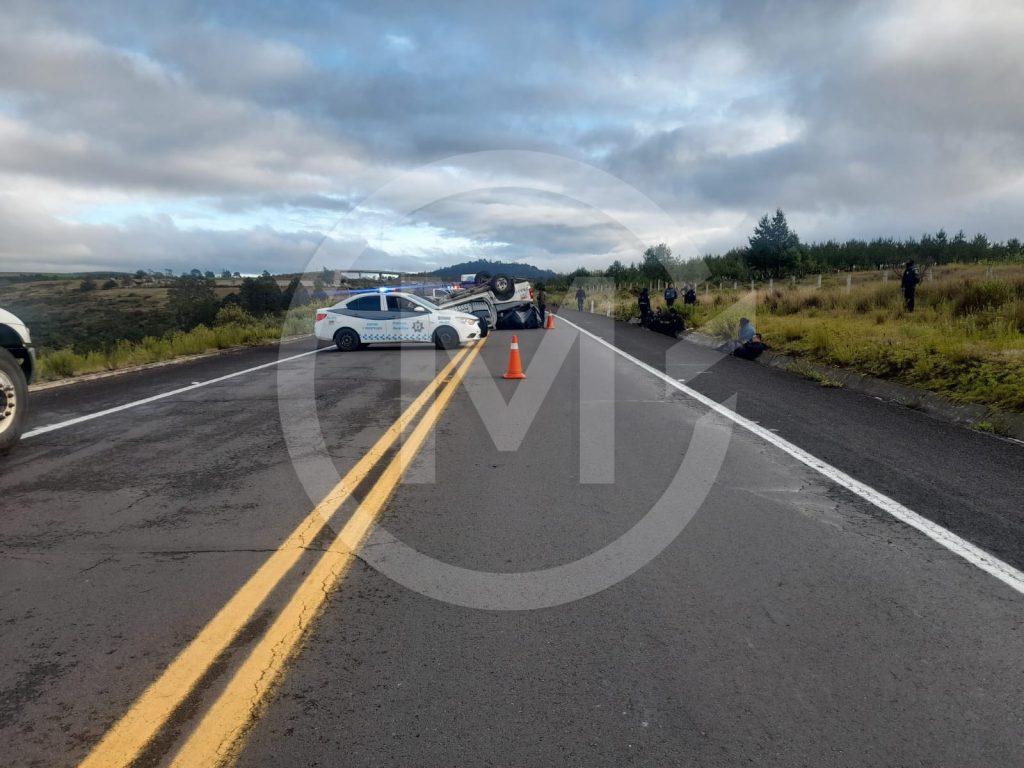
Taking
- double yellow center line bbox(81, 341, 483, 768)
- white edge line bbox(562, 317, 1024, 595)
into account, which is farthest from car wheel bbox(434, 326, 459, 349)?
double yellow center line bbox(81, 341, 483, 768)

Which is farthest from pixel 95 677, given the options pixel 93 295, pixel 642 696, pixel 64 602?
pixel 93 295

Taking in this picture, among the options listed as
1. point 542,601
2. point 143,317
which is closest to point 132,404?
point 542,601

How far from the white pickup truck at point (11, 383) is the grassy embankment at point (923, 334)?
1132 cm

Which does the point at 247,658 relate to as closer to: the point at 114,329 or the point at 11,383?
the point at 11,383

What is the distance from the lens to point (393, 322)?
64.7 feet

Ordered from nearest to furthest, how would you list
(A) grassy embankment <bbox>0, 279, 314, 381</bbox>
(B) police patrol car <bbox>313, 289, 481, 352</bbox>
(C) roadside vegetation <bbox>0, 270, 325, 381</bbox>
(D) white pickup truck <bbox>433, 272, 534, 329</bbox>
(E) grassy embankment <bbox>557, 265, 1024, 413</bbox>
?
(E) grassy embankment <bbox>557, 265, 1024, 413</bbox> → (A) grassy embankment <bbox>0, 279, 314, 381</bbox> → (C) roadside vegetation <bbox>0, 270, 325, 381</bbox> → (B) police patrol car <bbox>313, 289, 481, 352</bbox> → (D) white pickup truck <bbox>433, 272, 534, 329</bbox>

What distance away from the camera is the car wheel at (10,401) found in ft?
24.6

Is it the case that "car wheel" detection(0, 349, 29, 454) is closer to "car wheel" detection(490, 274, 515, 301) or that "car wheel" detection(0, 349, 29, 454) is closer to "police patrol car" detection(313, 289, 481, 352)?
"police patrol car" detection(313, 289, 481, 352)

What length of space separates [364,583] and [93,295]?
78071mm

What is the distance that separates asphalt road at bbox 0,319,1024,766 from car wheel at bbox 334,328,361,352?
11869 mm

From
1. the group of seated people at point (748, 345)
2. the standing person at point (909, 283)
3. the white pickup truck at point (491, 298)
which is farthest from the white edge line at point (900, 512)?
the white pickup truck at point (491, 298)

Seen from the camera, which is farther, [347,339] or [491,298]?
[491,298]

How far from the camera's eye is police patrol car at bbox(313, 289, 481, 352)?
19719 mm

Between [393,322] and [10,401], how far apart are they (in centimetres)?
1239
